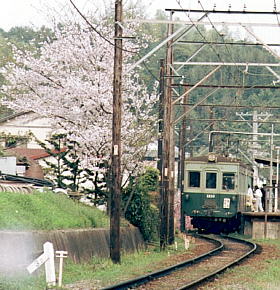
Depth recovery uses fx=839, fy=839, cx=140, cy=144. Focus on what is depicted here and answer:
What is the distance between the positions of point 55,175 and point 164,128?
10923mm

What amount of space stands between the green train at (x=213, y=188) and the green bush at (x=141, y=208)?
7604 mm

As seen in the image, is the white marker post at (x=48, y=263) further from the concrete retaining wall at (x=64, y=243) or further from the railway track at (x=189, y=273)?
the railway track at (x=189, y=273)

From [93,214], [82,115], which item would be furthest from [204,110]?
[93,214]

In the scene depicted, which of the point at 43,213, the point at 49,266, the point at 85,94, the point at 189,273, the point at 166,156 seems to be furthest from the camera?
the point at 85,94

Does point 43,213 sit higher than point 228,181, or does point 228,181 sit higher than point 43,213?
point 228,181

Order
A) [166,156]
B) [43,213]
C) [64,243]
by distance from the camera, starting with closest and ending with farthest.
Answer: [64,243] < [43,213] < [166,156]


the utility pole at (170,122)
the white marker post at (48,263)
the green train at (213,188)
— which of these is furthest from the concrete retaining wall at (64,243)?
the green train at (213,188)

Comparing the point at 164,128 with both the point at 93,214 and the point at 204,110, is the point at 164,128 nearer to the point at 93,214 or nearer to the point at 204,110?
the point at 93,214

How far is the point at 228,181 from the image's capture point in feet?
115

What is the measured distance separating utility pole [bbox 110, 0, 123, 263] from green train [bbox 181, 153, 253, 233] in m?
15.8

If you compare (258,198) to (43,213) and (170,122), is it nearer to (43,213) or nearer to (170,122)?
(170,122)

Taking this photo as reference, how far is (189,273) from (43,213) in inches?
138

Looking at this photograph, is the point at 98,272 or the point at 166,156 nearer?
the point at 98,272

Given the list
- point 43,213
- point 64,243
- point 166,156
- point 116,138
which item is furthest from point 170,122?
point 64,243
